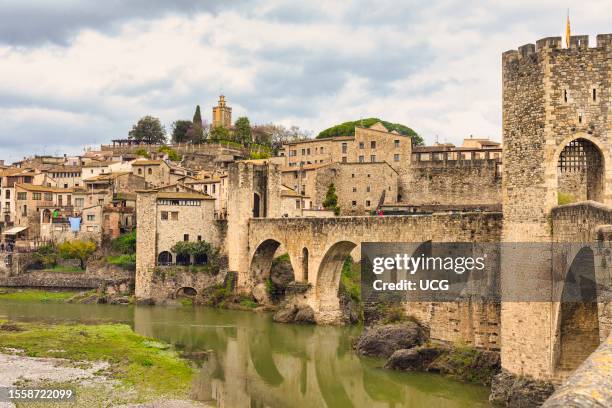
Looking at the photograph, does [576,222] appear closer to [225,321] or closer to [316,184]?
[225,321]

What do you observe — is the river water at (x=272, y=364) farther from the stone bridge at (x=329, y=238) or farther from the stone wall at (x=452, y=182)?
the stone wall at (x=452, y=182)

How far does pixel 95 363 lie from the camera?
27797 millimetres

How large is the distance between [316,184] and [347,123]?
79.3ft

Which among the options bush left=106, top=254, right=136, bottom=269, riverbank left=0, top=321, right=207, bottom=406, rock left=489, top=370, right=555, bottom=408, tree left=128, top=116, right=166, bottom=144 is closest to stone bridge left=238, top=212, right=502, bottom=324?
rock left=489, top=370, right=555, bottom=408

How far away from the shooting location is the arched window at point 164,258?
51.6 metres

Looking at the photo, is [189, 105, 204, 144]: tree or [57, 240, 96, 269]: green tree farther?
[189, 105, 204, 144]: tree

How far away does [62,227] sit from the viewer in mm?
59500

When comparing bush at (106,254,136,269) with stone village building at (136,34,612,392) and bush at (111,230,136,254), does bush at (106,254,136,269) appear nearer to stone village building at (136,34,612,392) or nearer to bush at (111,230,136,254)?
bush at (111,230,136,254)

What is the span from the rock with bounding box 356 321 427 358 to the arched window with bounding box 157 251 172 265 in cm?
2487

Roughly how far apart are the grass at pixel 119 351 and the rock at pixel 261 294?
1083 centimetres

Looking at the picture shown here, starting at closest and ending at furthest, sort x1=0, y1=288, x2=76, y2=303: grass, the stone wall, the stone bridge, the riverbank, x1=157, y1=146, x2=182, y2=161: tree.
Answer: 1. the riverbank
2. the stone bridge
3. x1=0, y1=288, x2=76, y2=303: grass
4. the stone wall
5. x1=157, y1=146, x2=182, y2=161: tree

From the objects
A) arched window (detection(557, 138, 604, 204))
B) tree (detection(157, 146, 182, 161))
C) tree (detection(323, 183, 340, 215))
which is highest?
tree (detection(157, 146, 182, 161))

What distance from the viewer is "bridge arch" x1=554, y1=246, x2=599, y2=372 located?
17.8 metres

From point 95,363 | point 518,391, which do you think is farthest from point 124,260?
point 518,391
